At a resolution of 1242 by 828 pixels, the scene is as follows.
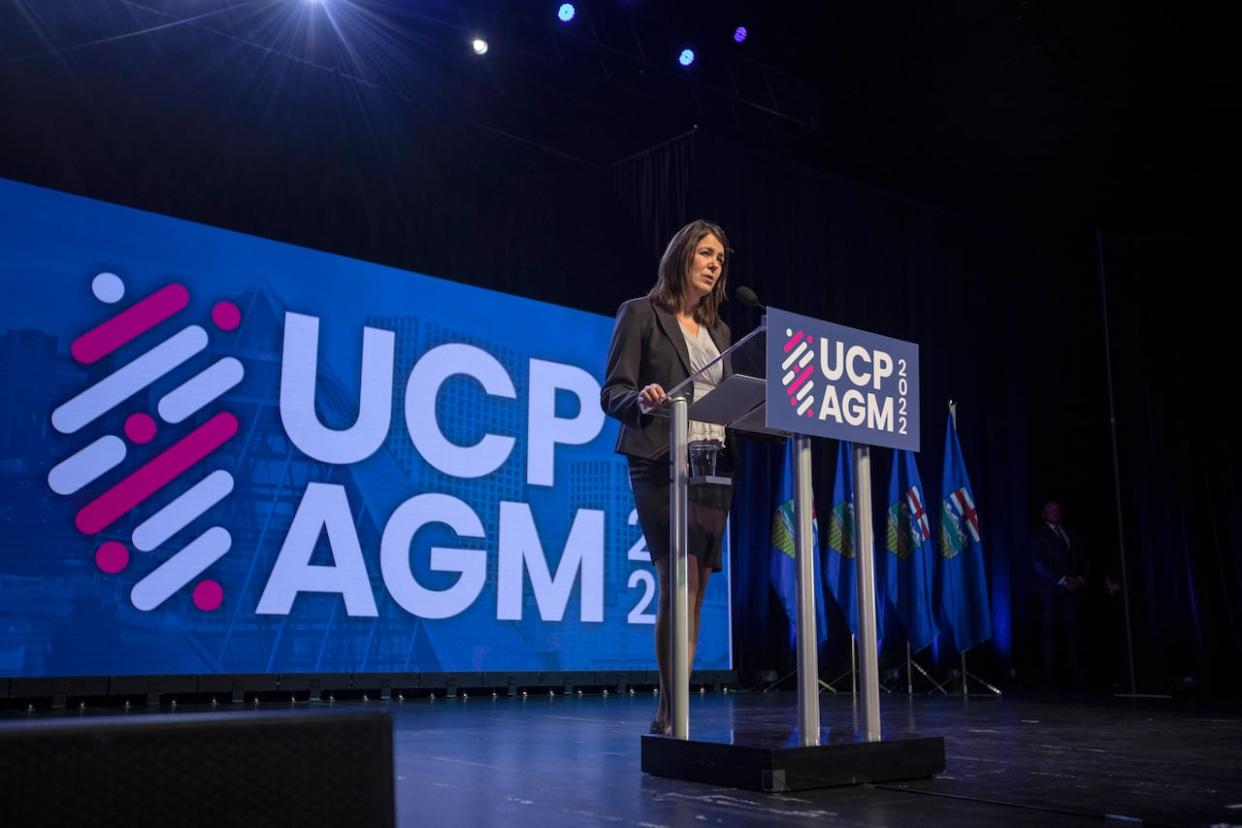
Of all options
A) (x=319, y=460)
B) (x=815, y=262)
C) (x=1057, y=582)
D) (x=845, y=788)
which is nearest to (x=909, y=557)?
(x=1057, y=582)

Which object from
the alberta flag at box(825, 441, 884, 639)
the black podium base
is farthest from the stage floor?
the alberta flag at box(825, 441, 884, 639)

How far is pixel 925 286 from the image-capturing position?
791 centimetres

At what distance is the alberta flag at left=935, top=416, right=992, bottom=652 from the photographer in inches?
259

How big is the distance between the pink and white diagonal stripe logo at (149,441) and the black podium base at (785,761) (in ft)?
9.92

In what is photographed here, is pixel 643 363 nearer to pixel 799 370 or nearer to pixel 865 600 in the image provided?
pixel 799 370

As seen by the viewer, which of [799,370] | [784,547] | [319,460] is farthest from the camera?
[784,547]

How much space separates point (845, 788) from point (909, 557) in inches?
192

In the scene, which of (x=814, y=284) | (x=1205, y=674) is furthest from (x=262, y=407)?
(x=1205, y=674)

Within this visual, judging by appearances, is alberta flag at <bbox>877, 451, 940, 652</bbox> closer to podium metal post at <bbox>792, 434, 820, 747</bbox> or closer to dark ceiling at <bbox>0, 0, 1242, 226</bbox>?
dark ceiling at <bbox>0, 0, 1242, 226</bbox>

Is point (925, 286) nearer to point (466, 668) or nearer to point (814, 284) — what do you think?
point (814, 284)

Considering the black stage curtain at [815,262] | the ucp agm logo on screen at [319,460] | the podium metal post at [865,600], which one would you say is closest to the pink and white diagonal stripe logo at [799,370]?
the podium metal post at [865,600]

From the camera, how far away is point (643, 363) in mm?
2717

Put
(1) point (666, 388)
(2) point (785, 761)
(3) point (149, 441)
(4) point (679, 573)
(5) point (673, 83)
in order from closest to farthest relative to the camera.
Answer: (2) point (785, 761), (4) point (679, 573), (1) point (666, 388), (3) point (149, 441), (5) point (673, 83)

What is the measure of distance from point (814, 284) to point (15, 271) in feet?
16.6
